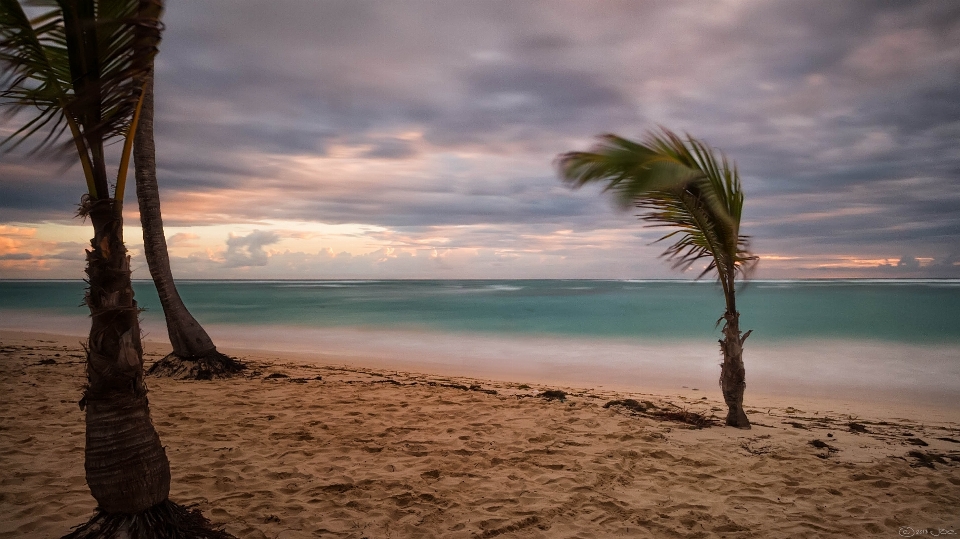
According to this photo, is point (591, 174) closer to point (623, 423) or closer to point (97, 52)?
point (623, 423)

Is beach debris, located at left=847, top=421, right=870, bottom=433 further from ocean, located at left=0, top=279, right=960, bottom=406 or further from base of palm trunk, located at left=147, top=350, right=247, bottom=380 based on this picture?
base of palm trunk, located at left=147, top=350, right=247, bottom=380

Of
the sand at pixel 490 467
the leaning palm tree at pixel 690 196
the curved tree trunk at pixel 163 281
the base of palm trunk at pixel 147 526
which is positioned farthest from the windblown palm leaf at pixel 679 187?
the curved tree trunk at pixel 163 281

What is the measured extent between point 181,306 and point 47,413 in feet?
9.89

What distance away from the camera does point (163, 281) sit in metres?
8.78

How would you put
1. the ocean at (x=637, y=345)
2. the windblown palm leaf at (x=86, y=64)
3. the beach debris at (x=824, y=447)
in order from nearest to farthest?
the windblown palm leaf at (x=86, y=64) < the beach debris at (x=824, y=447) < the ocean at (x=637, y=345)

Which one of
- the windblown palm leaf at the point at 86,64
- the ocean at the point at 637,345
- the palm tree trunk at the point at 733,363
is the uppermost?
the windblown palm leaf at the point at 86,64

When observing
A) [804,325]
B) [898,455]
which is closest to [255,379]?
[898,455]

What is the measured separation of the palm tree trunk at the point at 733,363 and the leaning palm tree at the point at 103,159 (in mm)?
5967

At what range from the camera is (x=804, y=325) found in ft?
81.3

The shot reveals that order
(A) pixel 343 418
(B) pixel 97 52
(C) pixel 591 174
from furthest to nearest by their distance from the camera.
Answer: (A) pixel 343 418
(C) pixel 591 174
(B) pixel 97 52

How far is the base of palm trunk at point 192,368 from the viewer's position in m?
8.84

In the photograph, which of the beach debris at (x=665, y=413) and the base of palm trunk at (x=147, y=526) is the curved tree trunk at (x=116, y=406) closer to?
the base of palm trunk at (x=147, y=526)

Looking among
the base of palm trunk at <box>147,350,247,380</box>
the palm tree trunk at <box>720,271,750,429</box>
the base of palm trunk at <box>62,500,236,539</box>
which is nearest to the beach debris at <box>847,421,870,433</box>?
the palm tree trunk at <box>720,271,750,429</box>

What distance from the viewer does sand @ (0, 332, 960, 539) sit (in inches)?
152
